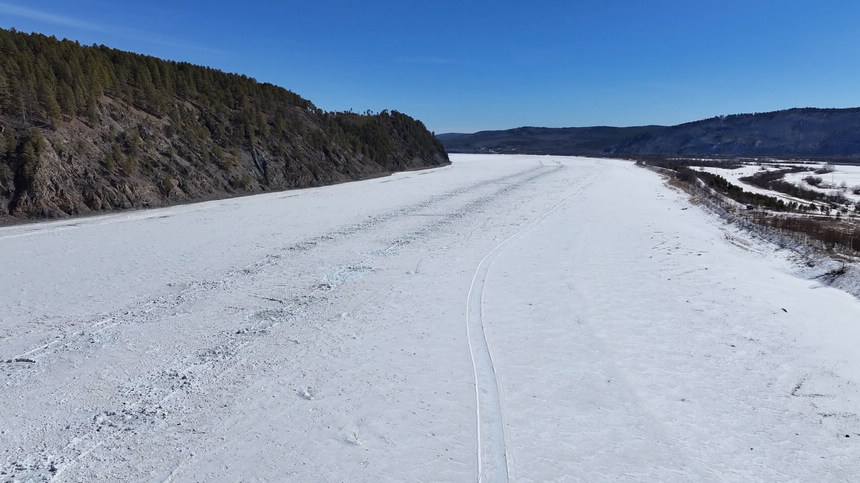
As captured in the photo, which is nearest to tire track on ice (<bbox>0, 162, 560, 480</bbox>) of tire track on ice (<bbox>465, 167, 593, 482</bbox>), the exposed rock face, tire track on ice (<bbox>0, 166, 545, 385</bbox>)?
tire track on ice (<bbox>0, 166, 545, 385</bbox>)

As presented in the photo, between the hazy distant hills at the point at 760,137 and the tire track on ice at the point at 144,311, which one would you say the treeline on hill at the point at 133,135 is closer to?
the tire track on ice at the point at 144,311

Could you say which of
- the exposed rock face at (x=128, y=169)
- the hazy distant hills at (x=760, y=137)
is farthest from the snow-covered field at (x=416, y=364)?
the hazy distant hills at (x=760, y=137)

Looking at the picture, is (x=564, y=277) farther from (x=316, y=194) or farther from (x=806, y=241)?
(x=316, y=194)

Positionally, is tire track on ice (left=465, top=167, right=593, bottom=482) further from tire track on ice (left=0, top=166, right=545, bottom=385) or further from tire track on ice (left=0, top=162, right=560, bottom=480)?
tire track on ice (left=0, top=166, right=545, bottom=385)

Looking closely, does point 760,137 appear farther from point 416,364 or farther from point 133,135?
point 416,364

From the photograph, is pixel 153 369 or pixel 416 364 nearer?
pixel 153 369

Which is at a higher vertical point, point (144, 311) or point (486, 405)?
point (144, 311)

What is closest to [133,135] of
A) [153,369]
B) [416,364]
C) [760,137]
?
[153,369]

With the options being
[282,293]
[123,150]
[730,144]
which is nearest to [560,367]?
[282,293]
